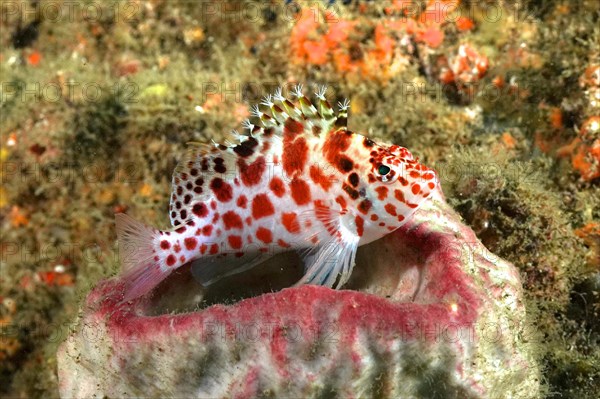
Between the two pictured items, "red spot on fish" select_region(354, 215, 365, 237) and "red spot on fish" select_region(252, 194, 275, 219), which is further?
"red spot on fish" select_region(252, 194, 275, 219)

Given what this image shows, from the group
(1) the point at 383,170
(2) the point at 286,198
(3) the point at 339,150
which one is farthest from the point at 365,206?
(2) the point at 286,198

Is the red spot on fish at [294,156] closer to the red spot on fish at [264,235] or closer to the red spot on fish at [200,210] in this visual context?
the red spot on fish at [264,235]

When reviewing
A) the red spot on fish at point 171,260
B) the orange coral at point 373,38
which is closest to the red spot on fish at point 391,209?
the red spot on fish at point 171,260

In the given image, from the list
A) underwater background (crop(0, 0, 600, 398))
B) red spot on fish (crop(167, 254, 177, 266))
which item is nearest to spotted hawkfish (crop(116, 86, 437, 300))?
red spot on fish (crop(167, 254, 177, 266))

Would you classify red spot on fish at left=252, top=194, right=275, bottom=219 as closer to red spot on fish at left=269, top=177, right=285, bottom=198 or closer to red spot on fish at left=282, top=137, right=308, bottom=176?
red spot on fish at left=269, top=177, right=285, bottom=198

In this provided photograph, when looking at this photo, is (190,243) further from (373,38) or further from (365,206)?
(373,38)

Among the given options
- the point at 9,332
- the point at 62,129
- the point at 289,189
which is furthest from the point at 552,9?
the point at 9,332

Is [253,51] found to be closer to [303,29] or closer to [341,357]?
[303,29]
